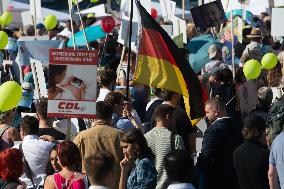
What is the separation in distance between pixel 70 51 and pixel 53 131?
0.96m

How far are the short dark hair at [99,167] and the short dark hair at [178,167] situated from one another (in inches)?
20.9

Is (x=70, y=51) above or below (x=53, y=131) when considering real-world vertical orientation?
above

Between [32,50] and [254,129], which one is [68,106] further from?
[32,50]

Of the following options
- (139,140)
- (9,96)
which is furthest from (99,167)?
(9,96)

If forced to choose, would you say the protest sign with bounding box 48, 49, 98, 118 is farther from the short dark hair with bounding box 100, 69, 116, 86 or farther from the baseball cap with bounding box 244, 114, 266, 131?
the short dark hair with bounding box 100, 69, 116, 86

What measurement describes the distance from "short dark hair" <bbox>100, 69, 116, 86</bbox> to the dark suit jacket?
1.91m

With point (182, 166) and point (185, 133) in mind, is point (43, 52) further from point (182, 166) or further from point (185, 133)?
point (182, 166)

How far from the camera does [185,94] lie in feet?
33.9

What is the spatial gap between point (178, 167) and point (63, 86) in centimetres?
263

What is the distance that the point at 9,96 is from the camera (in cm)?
1056

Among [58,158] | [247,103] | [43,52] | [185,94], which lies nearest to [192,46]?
[43,52]

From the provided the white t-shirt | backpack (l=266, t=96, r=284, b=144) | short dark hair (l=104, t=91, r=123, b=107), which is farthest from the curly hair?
the white t-shirt

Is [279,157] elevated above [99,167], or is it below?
below

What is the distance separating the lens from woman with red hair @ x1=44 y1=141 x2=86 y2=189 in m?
7.96
